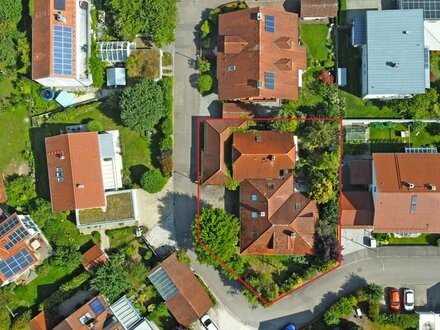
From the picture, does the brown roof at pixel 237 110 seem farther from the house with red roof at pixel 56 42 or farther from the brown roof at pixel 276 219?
the house with red roof at pixel 56 42

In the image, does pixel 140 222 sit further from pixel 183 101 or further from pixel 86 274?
pixel 183 101

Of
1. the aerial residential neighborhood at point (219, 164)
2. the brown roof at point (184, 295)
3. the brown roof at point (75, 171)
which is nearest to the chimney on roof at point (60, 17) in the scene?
the aerial residential neighborhood at point (219, 164)

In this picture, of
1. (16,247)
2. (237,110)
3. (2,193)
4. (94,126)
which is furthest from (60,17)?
(16,247)

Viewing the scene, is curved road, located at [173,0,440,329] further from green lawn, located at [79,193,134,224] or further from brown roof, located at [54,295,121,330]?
brown roof, located at [54,295,121,330]

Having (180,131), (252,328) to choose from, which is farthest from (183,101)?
(252,328)

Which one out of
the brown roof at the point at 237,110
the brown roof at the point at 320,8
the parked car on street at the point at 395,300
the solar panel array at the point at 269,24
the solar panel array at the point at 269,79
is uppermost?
the brown roof at the point at 320,8

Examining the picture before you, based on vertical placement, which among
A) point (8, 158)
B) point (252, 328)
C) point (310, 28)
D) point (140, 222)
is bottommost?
point (252, 328)
